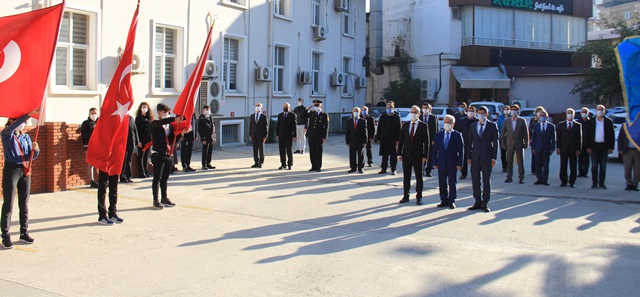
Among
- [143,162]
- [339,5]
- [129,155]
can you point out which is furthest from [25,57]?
[339,5]

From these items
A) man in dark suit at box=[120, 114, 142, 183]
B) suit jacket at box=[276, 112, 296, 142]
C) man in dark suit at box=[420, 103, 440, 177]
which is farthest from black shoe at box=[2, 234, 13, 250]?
man in dark suit at box=[420, 103, 440, 177]

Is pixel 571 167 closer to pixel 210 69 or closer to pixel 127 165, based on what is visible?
pixel 127 165

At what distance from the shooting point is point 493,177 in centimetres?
1586

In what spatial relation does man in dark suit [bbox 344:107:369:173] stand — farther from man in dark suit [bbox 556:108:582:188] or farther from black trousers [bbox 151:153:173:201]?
black trousers [bbox 151:153:173:201]

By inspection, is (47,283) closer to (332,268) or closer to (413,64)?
(332,268)

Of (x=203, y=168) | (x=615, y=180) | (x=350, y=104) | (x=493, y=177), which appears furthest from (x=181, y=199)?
(x=350, y=104)

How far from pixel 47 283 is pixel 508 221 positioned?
7.14m

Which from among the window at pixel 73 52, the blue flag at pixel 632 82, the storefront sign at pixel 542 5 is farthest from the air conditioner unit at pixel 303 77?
the storefront sign at pixel 542 5

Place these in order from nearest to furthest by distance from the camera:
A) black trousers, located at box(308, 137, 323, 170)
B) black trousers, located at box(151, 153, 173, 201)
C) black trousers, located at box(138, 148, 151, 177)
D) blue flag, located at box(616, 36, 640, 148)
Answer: blue flag, located at box(616, 36, 640, 148), black trousers, located at box(151, 153, 173, 201), black trousers, located at box(138, 148, 151, 177), black trousers, located at box(308, 137, 323, 170)

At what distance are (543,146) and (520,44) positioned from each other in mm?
29655

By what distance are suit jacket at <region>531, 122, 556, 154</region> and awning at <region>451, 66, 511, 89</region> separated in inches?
966

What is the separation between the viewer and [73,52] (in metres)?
16.3

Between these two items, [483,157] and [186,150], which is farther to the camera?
[186,150]

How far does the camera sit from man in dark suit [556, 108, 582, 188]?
14031 mm
